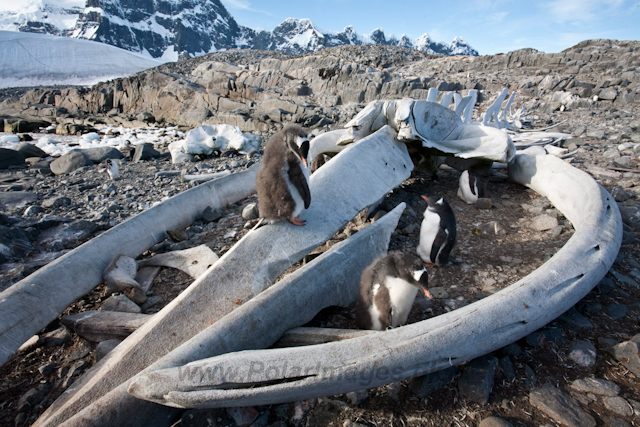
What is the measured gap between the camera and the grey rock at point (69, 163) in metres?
9.30

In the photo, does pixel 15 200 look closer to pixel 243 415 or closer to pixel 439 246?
pixel 243 415

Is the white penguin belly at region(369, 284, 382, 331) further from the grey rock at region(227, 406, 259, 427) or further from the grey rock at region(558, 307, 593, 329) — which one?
the grey rock at region(558, 307, 593, 329)

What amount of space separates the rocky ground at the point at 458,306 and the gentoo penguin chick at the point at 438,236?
165 millimetres

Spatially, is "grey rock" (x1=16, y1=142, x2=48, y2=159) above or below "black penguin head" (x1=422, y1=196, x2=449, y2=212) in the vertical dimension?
below

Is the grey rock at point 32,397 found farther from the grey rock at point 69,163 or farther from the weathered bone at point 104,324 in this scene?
the grey rock at point 69,163

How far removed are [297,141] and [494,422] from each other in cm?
249

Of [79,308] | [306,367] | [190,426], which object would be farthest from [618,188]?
[79,308]

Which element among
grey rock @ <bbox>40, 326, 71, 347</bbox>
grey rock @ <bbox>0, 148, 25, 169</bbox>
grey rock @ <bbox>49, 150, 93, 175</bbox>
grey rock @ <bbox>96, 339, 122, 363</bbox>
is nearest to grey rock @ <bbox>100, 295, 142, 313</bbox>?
grey rock @ <bbox>40, 326, 71, 347</bbox>

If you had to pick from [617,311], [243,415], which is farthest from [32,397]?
[617,311]

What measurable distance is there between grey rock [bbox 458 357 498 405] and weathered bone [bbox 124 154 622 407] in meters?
0.14

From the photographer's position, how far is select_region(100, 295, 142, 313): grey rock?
2.90m

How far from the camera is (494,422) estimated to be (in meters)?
1.76

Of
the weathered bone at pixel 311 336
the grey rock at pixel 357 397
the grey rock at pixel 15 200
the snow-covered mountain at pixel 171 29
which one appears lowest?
the grey rock at pixel 15 200

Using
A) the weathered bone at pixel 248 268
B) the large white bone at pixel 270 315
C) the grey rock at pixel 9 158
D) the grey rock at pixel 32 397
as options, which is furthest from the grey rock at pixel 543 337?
the grey rock at pixel 9 158
